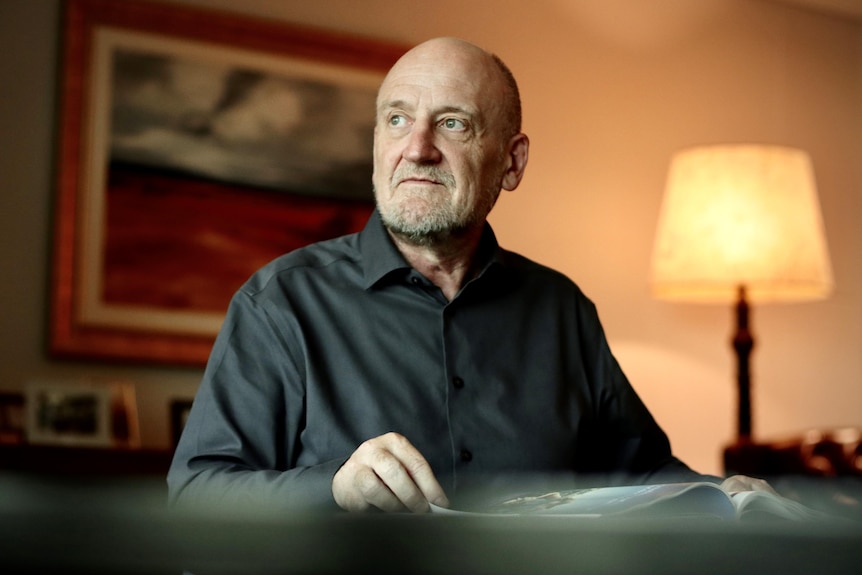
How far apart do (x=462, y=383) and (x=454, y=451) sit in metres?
0.11

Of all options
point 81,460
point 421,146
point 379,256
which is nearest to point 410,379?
point 379,256

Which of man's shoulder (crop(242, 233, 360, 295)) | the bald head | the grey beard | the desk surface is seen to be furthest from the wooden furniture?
the desk surface

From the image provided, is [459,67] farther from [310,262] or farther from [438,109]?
[310,262]

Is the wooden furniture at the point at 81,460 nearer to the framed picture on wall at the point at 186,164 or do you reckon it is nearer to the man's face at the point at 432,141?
the framed picture on wall at the point at 186,164

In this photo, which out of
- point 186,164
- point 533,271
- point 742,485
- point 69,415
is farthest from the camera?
point 186,164

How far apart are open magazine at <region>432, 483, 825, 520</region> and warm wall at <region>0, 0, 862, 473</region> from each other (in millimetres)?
2397

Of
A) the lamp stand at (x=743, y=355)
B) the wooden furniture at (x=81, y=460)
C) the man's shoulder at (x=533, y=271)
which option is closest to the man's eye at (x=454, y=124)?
the man's shoulder at (x=533, y=271)

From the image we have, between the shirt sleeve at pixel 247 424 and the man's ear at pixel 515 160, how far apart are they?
52 centimetres

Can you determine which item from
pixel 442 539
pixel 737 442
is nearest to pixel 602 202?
pixel 737 442

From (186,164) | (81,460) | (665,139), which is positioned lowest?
(81,460)

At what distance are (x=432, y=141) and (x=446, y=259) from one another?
197 mm

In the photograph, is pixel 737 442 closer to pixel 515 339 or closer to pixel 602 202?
pixel 602 202

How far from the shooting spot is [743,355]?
3.85 meters

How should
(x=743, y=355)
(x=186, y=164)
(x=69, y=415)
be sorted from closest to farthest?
(x=69, y=415) → (x=186, y=164) → (x=743, y=355)
